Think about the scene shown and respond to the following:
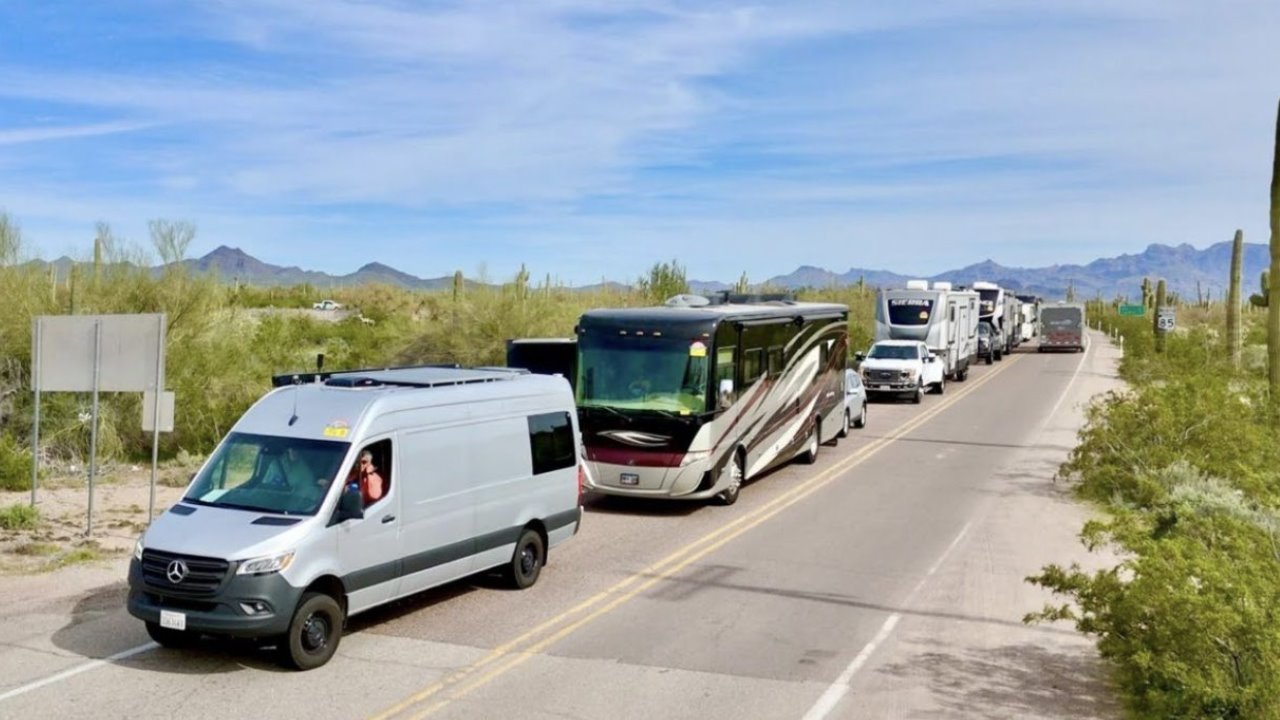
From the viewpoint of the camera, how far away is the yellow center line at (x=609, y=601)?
873cm

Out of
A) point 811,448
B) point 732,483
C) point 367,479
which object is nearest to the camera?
point 367,479

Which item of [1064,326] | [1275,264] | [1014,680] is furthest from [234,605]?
[1064,326]

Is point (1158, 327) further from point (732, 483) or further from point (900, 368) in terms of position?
point (732, 483)

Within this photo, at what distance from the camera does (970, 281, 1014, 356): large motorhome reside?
54.7 meters

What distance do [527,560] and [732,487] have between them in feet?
18.4

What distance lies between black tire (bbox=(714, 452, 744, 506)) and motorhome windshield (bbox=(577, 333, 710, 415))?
1.40 metres

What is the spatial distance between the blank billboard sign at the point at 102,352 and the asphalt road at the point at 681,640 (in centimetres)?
360

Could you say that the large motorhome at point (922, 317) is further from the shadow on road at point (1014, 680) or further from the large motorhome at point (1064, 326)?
the shadow on road at point (1014, 680)

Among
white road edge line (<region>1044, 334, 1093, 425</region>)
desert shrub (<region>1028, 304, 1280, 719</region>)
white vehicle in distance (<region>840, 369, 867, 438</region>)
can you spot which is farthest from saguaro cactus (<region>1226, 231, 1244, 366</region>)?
desert shrub (<region>1028, 304, 1280, 719</region>)

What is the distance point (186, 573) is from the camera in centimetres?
899

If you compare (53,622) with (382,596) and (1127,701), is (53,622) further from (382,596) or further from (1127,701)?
(1127,701)

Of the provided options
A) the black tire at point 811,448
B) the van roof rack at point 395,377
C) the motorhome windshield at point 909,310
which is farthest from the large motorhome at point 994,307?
the van roof rack at point 395,377

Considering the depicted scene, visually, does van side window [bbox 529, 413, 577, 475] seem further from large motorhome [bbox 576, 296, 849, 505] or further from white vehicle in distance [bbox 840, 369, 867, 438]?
white vehicle in distance [bbox 840, 369, 867, 438]

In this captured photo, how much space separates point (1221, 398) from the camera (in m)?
19.1
